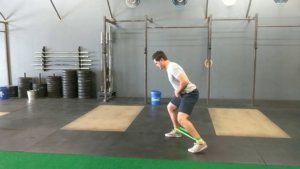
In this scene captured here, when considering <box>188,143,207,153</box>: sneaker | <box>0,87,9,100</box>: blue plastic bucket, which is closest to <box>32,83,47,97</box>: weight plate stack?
<box>0,87,9,100</box>: blue plastic bucket

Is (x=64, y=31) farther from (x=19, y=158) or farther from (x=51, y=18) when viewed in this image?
(x=19, y=158)

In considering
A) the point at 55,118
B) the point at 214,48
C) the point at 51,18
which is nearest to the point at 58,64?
the point at 51,18

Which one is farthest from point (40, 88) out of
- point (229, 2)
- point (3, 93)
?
point (229, 2)

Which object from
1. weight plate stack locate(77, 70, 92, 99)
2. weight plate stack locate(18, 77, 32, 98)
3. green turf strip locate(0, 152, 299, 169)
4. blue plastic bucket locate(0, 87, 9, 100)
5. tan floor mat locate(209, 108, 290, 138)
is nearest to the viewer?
green turf strip locate(0, 152, 299, 169)

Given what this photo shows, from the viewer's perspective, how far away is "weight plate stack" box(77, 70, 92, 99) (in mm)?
7152

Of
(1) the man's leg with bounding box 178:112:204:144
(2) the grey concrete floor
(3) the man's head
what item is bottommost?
(2) the grey concrete floor

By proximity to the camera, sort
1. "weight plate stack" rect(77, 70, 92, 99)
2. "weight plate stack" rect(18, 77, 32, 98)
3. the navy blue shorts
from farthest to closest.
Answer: "weight plate stack" rect(18, 77, 32, 98)
"weight plate stack" rect(77, 70, 92, 99)
the navy blue shorts

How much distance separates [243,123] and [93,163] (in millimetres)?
2861

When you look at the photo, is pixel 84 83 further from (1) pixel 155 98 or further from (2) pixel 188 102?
(2) pixel 188 102

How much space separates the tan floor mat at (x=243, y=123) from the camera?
4.18m

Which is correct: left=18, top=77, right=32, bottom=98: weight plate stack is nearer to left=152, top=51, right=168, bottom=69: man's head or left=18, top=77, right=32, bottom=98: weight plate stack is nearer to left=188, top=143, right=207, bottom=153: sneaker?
left=152, top=51, right=168, bottom=69: man's head

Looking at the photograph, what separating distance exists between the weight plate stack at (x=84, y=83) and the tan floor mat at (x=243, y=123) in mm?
3319

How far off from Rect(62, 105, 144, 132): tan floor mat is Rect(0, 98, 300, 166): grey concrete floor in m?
0.16

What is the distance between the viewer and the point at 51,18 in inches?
Answer: 301
